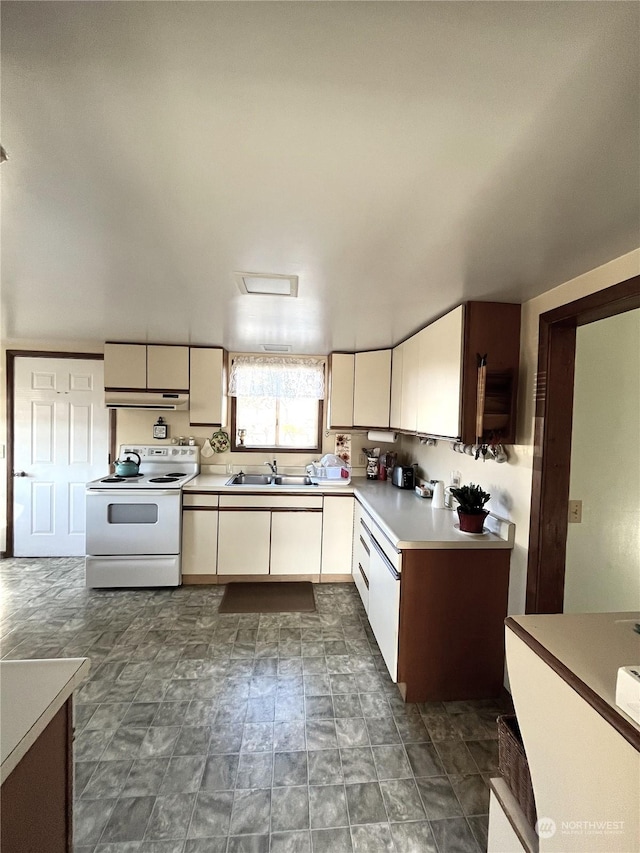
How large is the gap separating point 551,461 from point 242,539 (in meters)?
2.47

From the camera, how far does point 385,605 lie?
2.14m

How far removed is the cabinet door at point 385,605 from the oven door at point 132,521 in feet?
5.68

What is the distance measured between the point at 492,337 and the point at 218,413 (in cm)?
249

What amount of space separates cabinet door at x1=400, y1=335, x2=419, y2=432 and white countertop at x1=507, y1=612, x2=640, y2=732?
168 centimetres

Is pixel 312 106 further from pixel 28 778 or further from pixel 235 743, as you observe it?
pixel 235 743

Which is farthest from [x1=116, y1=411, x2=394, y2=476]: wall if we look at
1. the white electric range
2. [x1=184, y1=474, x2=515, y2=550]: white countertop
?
the white electric range

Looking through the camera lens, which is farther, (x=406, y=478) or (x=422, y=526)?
Result: (x=406, y=478)

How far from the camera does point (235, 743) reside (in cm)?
165

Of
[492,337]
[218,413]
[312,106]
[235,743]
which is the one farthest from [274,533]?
[312,106]

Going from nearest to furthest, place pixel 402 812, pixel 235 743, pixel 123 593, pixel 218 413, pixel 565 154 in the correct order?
pixel 565 154 < pixel 402 812 < pixel 235 743 < pixel 123 593 < pixel 218 413

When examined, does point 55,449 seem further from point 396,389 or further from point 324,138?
point 324,138

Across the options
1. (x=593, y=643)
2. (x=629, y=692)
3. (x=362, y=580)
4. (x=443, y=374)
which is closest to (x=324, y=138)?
(x=629, y=692)

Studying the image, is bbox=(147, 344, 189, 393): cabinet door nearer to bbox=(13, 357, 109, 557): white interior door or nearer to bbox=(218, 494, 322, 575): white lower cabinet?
bbox=(13, 357, 109, 557): white interior door

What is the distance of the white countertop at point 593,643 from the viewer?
0.84m
